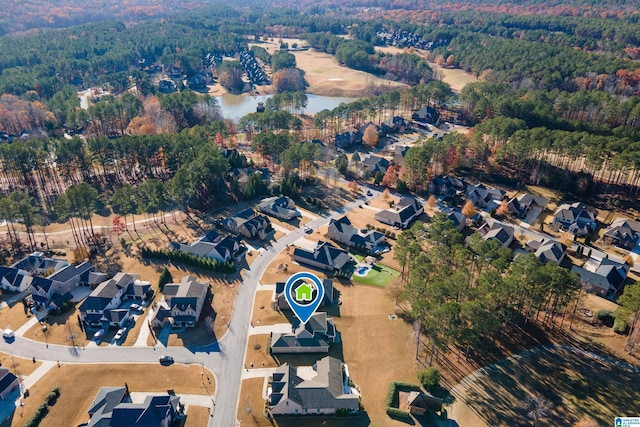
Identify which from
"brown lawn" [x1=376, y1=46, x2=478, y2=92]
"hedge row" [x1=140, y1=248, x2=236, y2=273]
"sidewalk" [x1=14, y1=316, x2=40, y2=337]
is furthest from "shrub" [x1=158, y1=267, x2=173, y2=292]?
"brown lawn" [x1=376, y1=46, x2=478, y2=92]

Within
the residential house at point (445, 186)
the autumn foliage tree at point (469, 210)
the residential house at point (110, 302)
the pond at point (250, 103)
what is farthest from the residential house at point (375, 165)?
the pond at point (250, 103)

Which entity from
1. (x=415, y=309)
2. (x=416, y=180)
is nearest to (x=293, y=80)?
(x=416, y=180)

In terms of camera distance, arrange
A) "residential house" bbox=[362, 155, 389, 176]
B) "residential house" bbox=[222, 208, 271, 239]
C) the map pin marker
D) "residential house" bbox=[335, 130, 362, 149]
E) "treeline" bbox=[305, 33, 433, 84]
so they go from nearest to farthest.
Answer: the map pin marker < "residential house" bbox=[222, 208, 271, 239] < "residential house" bbox=[362, 155, 389, 176] < "residential house" bbox=[335, 130, 362, 149] < "treeline" bbox=[305, 33, 433, 84]

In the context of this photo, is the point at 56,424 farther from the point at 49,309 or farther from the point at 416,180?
the point at 416,180

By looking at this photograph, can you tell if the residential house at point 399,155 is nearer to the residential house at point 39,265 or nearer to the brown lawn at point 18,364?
the residential house at point 39,265

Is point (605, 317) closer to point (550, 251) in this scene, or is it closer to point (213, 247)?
point (550, 251)

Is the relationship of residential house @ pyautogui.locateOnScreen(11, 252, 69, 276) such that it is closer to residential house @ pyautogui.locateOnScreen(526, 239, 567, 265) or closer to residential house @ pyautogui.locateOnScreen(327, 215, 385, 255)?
residential house @ pyautogui.locateOnScreen(327, 215, 385, 255)
